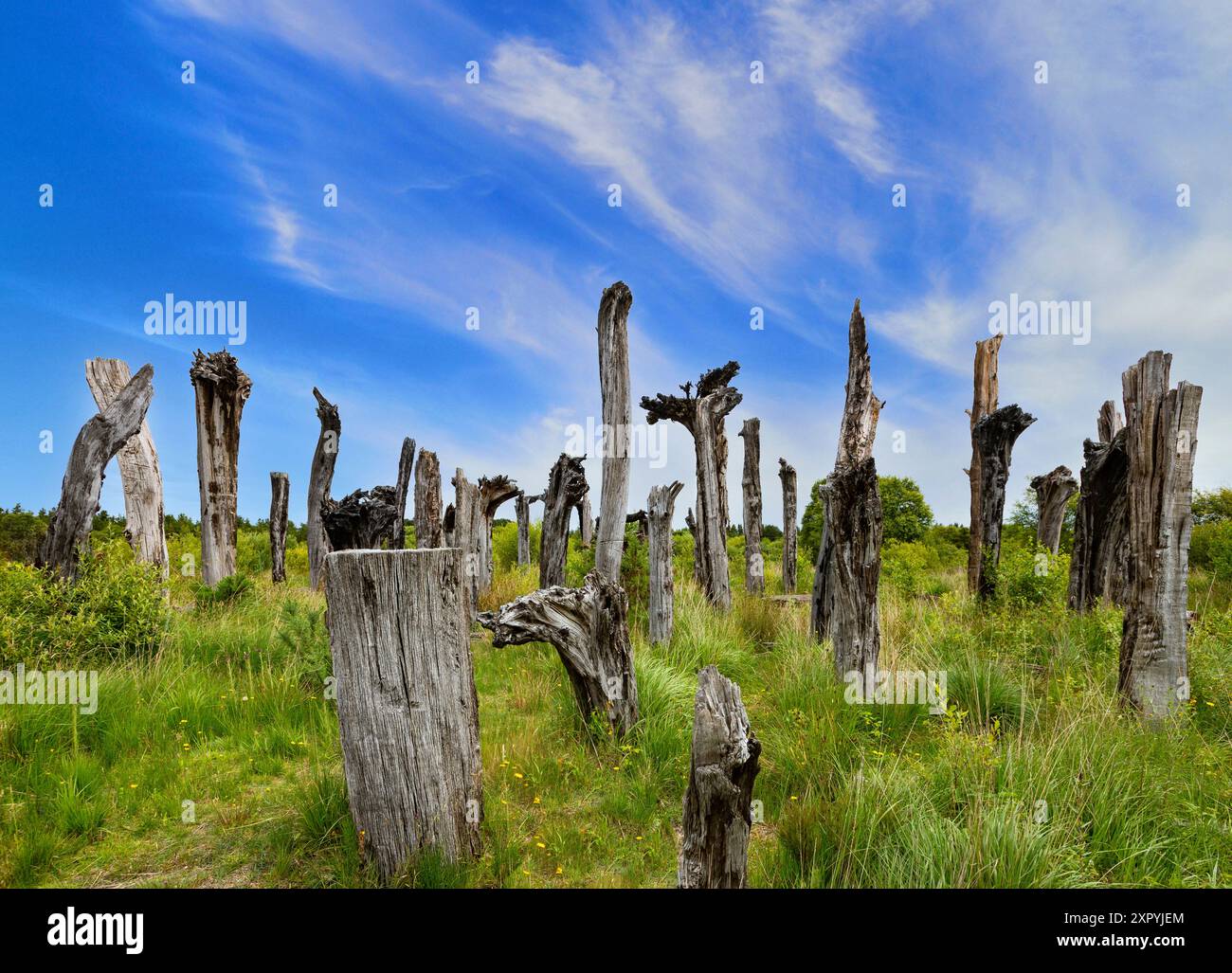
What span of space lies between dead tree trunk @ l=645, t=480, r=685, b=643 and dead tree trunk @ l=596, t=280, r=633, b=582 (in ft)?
1.74

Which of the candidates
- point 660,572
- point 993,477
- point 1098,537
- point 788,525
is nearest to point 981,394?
point 993,477

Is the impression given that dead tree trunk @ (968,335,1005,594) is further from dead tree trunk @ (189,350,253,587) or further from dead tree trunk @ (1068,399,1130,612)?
dead tree trunk @ (189,350,253,587)

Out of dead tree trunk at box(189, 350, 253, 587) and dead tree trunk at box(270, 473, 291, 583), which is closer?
Answer: dead tree trunk at box(189, 350, 253, 587)

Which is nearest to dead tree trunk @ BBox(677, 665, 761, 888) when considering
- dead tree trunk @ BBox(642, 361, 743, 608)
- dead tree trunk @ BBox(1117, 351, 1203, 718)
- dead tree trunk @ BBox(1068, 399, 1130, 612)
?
dead tree trunk @ BBox(1117, 351, 1203, 718)

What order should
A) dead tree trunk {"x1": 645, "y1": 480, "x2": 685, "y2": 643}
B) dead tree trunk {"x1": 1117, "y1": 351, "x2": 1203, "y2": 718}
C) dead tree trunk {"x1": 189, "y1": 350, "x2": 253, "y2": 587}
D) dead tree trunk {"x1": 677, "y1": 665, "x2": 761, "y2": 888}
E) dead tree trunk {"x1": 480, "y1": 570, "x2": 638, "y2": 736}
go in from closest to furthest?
dead tree trunk {"x1": 677, "y1": 665, "x2": 761, "y2": 888}
dead tree trunk {"x1": 480, "y1": 570, "x2": 638, "y2": 736}
dead tree trunk {"x1": 1117, "y1": 351, "x2": 1203, "y2": 718}
dead tree trunk {"x1": 645, "y1": 480, "x2": 685, "y2": 643}
dead tree trunk {"x1": 189, "y1": 350, "x2": 253, "y2": 587}

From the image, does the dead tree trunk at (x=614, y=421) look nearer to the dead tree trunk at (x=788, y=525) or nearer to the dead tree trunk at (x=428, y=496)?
the dead tree trunk at (x=428, y=496)

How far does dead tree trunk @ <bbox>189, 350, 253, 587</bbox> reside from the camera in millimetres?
11469

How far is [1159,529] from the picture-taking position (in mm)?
5656

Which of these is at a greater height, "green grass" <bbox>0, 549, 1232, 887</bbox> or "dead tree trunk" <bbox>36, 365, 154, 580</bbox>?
"dead tree trunk" <bbox>36, 365, 154, 580</bbox>

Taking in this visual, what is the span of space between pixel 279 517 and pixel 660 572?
13.3 m

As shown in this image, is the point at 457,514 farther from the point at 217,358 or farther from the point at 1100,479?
the point at 1100,479

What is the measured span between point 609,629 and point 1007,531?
22091 mm
